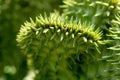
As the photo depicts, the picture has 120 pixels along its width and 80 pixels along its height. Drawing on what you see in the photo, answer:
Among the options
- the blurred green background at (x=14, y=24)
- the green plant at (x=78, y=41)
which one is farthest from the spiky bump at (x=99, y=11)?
the blurred green background at (x=14, y=24)

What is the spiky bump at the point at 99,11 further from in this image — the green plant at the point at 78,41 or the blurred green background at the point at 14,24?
the blurred green background at the point at 14,24

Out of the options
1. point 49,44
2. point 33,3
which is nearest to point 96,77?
point 49,44

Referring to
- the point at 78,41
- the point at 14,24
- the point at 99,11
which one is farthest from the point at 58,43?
the point at 14,24

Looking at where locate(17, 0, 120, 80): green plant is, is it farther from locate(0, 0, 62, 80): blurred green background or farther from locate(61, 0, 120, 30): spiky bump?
locate(0, 0, 62, 80): blurred green background

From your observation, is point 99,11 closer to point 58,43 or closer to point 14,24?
point 58,43

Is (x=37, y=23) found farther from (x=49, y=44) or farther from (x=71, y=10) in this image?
(x=71, y=10)

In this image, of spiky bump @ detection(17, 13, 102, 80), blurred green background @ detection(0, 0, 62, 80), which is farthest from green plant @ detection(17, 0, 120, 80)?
blurred green background @ detection(0, 0, 62, 80)

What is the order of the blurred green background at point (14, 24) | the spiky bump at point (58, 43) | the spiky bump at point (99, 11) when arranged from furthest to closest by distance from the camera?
the blurred green background at point (14, 24), the spiky bump at point (99, 11), the spiky bump at point (58, 43)

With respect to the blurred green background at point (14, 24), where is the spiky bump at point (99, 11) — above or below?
below
